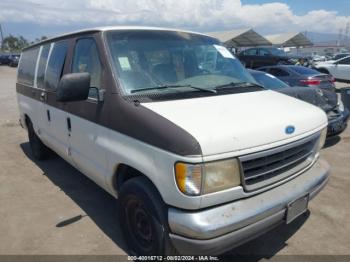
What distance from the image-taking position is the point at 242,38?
43094 millimetres

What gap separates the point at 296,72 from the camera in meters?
11.8

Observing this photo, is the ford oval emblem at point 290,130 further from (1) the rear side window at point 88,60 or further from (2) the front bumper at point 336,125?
(2) the front bumper at point 336,125

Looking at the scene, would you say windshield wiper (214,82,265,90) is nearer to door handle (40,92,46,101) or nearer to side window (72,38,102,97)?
side window (72,38,102,97)

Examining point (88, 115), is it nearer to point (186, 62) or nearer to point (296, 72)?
point (186, 62)

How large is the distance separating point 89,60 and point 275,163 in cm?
210

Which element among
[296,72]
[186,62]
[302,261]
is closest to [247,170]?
[302,261]

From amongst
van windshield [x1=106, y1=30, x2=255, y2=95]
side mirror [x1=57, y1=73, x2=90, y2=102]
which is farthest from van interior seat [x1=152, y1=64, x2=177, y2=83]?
side mirror [x1=57, y1=73, x2=90, y2=102]

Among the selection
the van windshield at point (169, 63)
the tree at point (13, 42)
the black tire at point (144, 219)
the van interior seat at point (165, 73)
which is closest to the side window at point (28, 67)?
the van windshield at point (169, 63)

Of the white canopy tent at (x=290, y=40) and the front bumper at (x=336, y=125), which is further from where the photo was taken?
the white canopy tent at (x=290, y=40)

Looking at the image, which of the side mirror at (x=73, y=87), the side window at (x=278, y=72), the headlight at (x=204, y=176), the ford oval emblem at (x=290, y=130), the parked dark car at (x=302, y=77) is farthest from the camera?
the side window at (x=278, y=72)

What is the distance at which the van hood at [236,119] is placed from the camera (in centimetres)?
239

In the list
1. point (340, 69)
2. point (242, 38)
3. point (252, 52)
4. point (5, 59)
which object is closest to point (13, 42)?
point (5, 59)

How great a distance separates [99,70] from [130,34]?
50 cm

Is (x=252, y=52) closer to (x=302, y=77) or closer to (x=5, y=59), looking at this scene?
(x=302, y=77)
